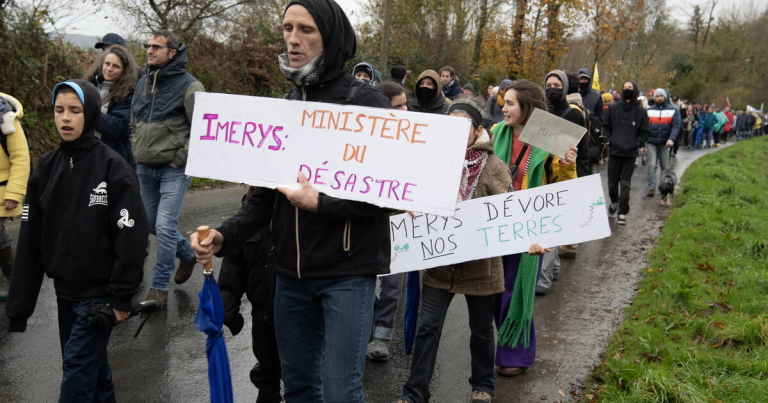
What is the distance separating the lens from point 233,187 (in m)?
11.2

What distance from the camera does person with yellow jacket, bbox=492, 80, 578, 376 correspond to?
412 centimetres

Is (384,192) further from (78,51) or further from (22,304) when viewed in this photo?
(78,51)

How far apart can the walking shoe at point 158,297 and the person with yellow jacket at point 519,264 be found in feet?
8.78

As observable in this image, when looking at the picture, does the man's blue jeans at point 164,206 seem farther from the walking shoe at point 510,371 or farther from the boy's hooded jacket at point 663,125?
the boy's hooded jacket at point 663,125

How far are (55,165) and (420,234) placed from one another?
203cm

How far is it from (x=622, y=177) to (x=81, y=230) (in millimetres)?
8370

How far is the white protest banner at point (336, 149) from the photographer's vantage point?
7.90 ft

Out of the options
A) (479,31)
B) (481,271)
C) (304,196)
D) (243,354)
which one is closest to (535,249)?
(481,271)

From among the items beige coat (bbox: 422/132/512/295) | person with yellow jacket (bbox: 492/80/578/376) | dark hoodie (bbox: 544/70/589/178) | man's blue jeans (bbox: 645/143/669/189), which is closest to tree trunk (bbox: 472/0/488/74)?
man's blue jeans (bbox: 645/143/669/189)

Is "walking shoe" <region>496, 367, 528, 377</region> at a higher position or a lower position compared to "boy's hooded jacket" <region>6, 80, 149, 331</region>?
lower

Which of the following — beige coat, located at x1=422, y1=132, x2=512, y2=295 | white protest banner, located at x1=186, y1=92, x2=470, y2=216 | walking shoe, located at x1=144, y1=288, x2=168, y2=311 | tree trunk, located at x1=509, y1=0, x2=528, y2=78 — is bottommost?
walking shoe, located at x1=144, y1=288, x2=168, y2=311

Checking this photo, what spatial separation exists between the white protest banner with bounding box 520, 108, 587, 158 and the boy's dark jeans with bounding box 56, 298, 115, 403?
8.88 feet

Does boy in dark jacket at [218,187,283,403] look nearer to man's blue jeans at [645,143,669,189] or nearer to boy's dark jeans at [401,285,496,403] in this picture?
Result: boy's dark jeans at [401,285,496,403]

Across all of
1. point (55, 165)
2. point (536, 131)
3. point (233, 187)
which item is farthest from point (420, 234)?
point (233, 187)
